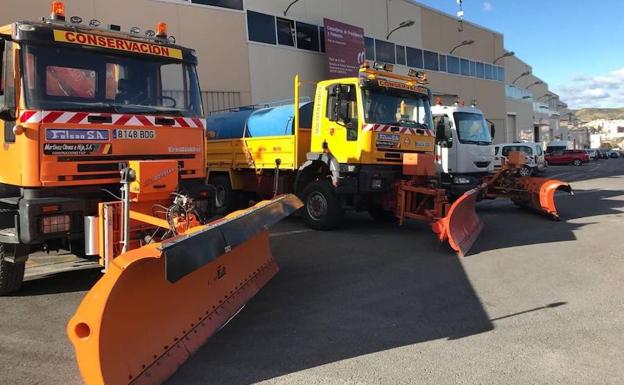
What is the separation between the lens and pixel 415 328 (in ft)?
16.1

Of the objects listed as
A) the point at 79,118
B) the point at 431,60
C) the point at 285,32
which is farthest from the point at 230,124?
A: the point at 431,60

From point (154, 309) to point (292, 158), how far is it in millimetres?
6969

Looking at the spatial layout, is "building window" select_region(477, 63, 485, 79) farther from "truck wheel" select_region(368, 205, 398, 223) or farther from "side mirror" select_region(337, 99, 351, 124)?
"side mirror" select_region(337, 99, 351, 124)

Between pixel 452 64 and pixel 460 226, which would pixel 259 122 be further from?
pixel 452 64

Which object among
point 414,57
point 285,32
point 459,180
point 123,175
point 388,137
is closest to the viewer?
point 123,175

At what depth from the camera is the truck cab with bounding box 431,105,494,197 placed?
1359 centimetres

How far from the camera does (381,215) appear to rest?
11.8 metres

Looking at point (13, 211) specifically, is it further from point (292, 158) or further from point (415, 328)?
point (292, 158)

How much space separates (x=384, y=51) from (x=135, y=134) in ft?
73.3

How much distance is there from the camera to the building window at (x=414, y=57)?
28406 millimetres

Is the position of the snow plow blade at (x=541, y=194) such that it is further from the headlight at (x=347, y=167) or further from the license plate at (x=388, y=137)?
the headlight at (x=347, y=167)

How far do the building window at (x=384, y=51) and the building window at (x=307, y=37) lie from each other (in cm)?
475

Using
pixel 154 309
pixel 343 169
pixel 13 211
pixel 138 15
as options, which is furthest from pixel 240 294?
pixel 138 15

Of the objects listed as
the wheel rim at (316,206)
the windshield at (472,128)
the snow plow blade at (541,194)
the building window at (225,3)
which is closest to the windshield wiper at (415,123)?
the wheel rim at (316,206)
